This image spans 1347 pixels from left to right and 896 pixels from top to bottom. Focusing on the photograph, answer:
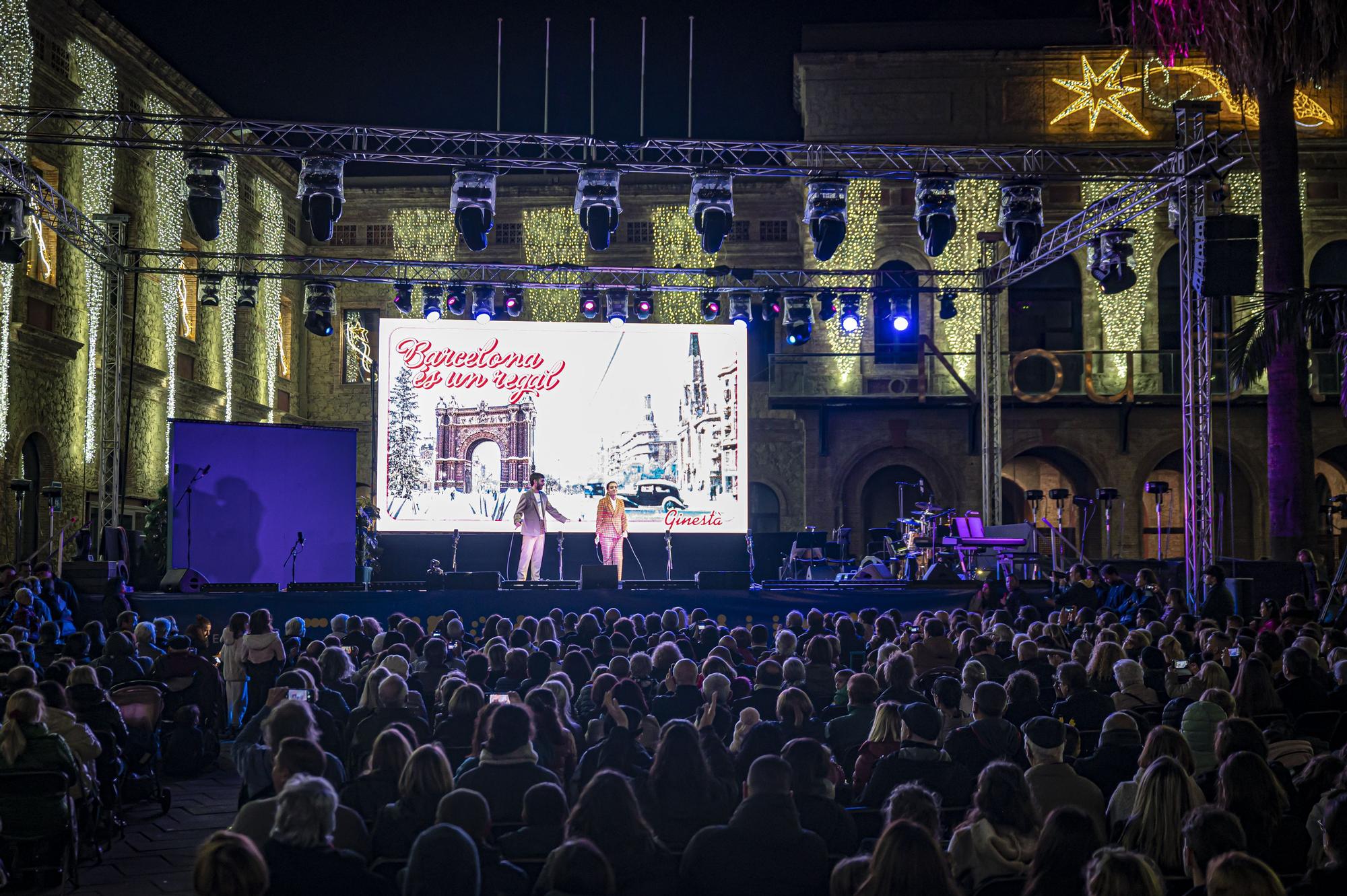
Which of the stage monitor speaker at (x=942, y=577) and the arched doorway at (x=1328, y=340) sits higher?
the arched doorway at (x=1328, y=340)

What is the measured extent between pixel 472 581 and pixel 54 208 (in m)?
7.67

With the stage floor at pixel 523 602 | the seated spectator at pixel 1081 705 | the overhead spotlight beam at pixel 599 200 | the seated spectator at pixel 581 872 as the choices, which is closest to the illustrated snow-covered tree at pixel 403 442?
the stage floor at pixel 523 602

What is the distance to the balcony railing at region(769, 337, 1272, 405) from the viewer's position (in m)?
25.8

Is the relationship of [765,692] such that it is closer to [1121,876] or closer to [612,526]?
[1121,876]

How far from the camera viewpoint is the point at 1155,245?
27016 millimetres

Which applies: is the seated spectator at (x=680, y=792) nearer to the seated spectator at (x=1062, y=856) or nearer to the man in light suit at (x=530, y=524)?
the seated spectator at (x=1062, y=856)

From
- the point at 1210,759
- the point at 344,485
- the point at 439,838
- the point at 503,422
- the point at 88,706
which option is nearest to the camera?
the point at 439,838

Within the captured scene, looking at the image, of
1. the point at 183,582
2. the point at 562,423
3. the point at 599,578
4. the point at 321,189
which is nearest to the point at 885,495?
the point at 562,423

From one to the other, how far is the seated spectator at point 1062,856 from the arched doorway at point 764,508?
23.8 m

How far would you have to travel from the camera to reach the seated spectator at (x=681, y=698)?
7.93 metres

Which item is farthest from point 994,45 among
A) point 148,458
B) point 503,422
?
point 148,458

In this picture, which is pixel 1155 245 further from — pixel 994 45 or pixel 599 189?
pixel 599 189

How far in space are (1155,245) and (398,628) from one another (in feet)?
71.3

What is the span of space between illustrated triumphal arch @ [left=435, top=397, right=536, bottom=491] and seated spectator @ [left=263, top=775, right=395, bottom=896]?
16.9m
